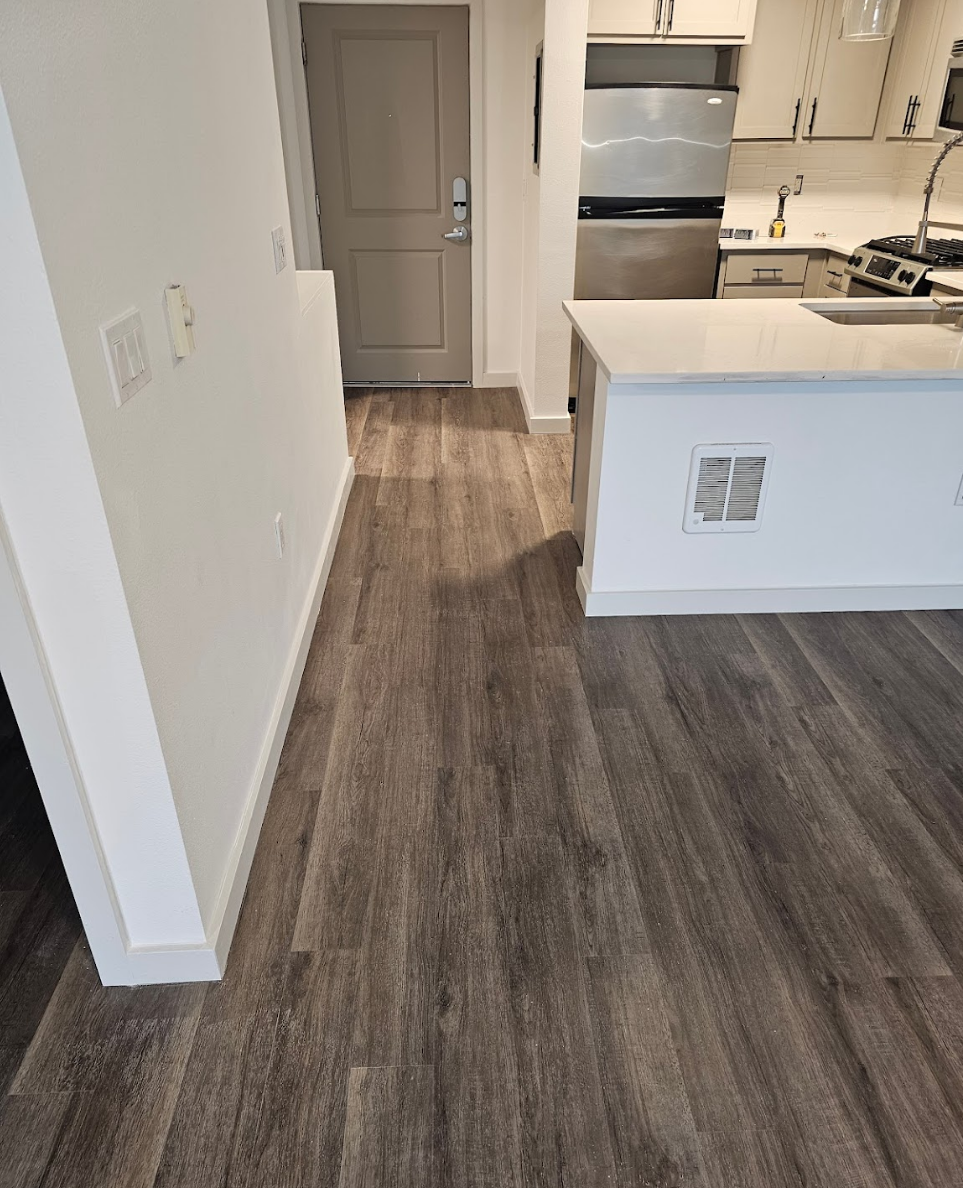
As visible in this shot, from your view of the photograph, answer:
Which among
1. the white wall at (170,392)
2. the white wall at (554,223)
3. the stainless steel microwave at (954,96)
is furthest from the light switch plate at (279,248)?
the stainless steel microwave at (954,96)

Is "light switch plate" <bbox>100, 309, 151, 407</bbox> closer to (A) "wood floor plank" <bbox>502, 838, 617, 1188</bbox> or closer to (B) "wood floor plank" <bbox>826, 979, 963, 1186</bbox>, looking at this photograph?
(A) "wood floor plank" <bbox>502, 838, 617, 1188</bbox>

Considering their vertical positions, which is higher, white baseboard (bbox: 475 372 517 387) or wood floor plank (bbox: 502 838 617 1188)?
white baseboard (bbox: 475 372 517 387)

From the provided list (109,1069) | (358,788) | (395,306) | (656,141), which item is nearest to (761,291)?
(656,141)

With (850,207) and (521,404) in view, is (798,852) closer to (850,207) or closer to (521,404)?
(521,404)

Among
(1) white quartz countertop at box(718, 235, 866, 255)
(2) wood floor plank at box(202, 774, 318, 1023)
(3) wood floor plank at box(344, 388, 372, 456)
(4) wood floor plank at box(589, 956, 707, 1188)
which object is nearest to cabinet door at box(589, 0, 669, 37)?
(1) white quartz countertop at box(718, 235, 866, 255)

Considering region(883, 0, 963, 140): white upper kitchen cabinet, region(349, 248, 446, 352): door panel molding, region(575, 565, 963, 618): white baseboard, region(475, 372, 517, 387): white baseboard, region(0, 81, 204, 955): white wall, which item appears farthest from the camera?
region(475, 372, 517, 387): white baseboard

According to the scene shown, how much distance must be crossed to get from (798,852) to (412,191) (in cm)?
427

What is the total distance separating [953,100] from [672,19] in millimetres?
1400

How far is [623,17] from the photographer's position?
14.0ft

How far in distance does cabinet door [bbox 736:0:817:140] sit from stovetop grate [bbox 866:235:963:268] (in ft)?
2.84

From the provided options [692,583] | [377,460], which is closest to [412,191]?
[377,460]

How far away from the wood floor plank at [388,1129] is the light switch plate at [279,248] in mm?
2043

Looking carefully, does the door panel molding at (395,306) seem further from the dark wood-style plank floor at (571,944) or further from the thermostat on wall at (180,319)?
the thermostat on wall at (180,319)

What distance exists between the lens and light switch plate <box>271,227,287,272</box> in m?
2.45
